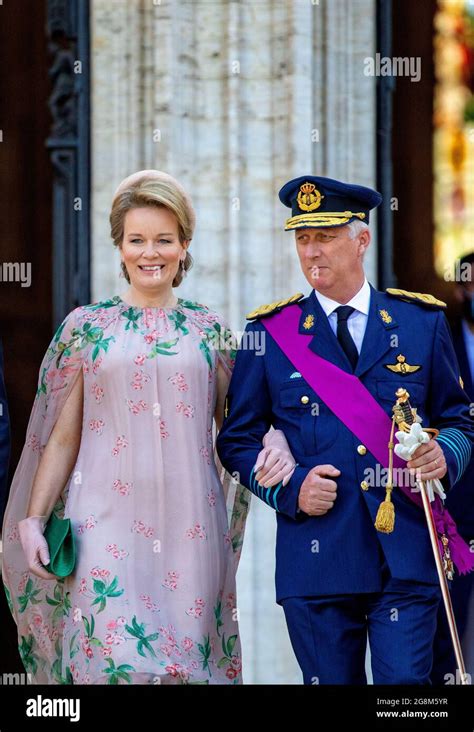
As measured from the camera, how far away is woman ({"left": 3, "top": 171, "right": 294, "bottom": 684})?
6.03 meters

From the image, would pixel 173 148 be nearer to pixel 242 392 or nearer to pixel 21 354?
pixel 21 354

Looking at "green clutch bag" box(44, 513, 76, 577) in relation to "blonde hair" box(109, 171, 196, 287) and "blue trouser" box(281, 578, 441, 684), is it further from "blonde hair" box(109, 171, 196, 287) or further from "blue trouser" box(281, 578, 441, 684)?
"blonde hair" box(109, 171, 196, 287)

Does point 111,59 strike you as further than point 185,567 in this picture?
Yes

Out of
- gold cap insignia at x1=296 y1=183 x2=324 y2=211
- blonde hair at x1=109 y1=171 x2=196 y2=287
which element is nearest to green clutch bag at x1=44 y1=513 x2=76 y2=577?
blonde hair at x1=109 y1=171 x2=196 y2=287

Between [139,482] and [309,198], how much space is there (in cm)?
103

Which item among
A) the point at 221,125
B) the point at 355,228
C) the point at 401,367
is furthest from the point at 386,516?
the point at 221,125

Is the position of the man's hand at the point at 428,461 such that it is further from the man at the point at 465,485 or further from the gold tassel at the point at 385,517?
the man at the point at 465,485

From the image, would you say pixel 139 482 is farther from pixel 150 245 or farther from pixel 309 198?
pixel 309 198

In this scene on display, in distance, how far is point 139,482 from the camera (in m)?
6.12

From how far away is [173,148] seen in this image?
8117mm

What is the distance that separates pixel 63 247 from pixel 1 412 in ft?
7.84

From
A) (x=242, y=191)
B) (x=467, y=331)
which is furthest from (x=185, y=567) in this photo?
(x=242, y=191)

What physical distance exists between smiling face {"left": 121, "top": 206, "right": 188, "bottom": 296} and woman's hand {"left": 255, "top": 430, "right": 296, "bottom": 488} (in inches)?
28.3
